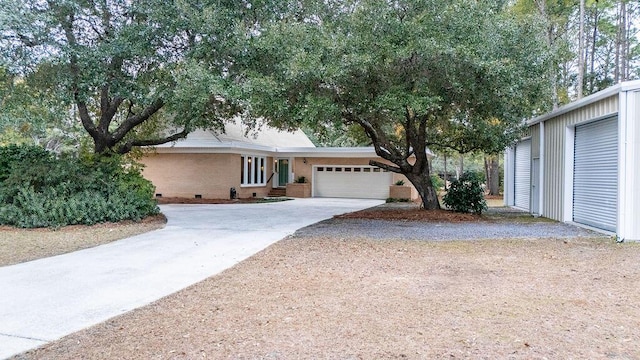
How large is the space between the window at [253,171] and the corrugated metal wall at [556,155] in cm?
1339

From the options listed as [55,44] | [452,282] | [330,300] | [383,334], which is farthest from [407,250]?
[55,44]

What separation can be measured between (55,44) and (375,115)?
316 inches

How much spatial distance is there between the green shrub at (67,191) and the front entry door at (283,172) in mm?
12180

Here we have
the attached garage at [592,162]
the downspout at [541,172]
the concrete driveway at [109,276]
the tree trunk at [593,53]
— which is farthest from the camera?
the tree trunk at [593,53]

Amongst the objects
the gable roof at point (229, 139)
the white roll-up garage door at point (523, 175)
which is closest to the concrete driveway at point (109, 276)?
the gable roof at point (229, 139)

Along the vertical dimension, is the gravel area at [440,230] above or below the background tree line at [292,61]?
below

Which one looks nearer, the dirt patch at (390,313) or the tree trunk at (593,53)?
the dirt patch at (390,313)

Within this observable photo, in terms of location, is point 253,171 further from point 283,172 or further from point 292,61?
point 292,61

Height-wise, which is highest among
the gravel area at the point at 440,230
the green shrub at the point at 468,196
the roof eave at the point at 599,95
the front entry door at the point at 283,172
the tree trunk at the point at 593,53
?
the tree trunk at the point at 593,53

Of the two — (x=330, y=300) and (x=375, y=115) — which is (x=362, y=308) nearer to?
(x=330, y=300)

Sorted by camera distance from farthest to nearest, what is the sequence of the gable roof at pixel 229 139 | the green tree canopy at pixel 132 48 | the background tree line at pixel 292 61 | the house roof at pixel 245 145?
1. the house roof at pixel 245 145
2. the gable roof at pixel 229 139
3. the green tree canopy at pixel 132 48
4. the background tree line at pixel 292 61

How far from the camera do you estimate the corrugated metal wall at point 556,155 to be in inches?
432

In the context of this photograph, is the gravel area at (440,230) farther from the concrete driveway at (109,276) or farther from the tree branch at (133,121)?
the tree branch at (133,121)

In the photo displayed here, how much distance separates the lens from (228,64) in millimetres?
11492
